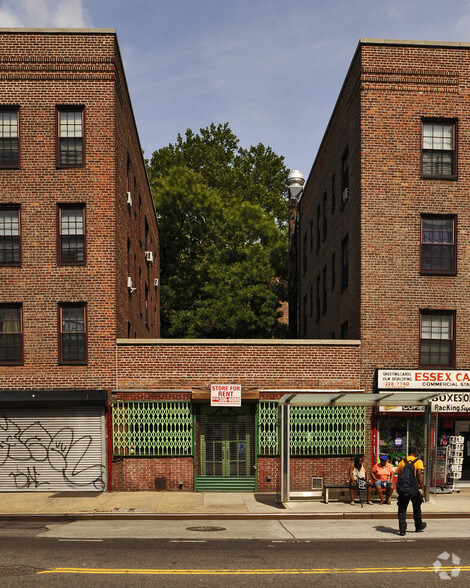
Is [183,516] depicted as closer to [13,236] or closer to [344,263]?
[13,236]

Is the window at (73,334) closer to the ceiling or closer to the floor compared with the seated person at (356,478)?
closer to the ceiling

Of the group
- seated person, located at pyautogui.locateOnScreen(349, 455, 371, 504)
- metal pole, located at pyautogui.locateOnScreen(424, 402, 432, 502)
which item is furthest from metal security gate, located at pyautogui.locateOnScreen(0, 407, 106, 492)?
metal pole, located at pyautogui.locateOnScreen(424, 402, 432, 502)

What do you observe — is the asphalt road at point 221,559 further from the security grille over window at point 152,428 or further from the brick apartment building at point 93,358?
the brick apartment building at point 93,358

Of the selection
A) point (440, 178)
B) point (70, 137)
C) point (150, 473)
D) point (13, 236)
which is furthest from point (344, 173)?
point (150, 473)

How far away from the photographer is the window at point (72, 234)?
22062mm

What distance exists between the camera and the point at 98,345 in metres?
21.7

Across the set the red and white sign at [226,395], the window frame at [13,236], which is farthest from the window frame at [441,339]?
the window frame at [13,236]

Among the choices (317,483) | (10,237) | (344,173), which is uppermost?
(344,173)

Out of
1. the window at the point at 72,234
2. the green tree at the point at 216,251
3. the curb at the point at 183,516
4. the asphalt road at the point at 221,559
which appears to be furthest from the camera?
the green tree at the point at 216,251

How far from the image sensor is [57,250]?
22.0 metres

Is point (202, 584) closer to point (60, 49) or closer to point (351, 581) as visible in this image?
point (351, 581)

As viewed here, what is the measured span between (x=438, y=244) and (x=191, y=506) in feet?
38.1

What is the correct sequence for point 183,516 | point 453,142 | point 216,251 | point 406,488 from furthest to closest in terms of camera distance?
point 216,251 → point 453,142 → point 183,516 → point 406,488

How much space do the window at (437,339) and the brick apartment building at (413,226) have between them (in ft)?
0.11
